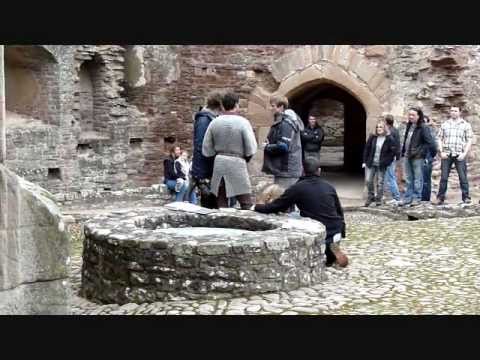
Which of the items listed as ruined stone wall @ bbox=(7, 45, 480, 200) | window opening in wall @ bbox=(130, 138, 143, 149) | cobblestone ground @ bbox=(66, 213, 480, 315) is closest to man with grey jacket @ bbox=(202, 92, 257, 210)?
cobblestone ground @ bbox=(66, 213, 480, 315)

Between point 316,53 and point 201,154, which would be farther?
point 316,53

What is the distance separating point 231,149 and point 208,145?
0.29 metres

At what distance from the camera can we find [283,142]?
31.4 ft

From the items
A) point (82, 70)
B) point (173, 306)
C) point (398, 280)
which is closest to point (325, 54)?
point (82, 70)

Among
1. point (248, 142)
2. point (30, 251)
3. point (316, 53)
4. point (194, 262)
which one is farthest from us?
point (316, 53)

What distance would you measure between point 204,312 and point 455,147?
6.90 meters

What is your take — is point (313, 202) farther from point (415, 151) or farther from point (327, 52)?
point (327, 52)

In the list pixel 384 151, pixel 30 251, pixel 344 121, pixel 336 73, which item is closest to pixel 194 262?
pixel 30 251

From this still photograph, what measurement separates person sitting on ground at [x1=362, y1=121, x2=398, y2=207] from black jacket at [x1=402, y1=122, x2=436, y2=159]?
33 centimetres

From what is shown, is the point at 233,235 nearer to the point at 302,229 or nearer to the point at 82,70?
the point at 302,229

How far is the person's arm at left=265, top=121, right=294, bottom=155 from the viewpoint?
955 cm

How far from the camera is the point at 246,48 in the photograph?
52.9 ft

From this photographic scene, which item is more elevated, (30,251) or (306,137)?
(306,137)

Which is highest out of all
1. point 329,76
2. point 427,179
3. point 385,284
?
point 329,76
